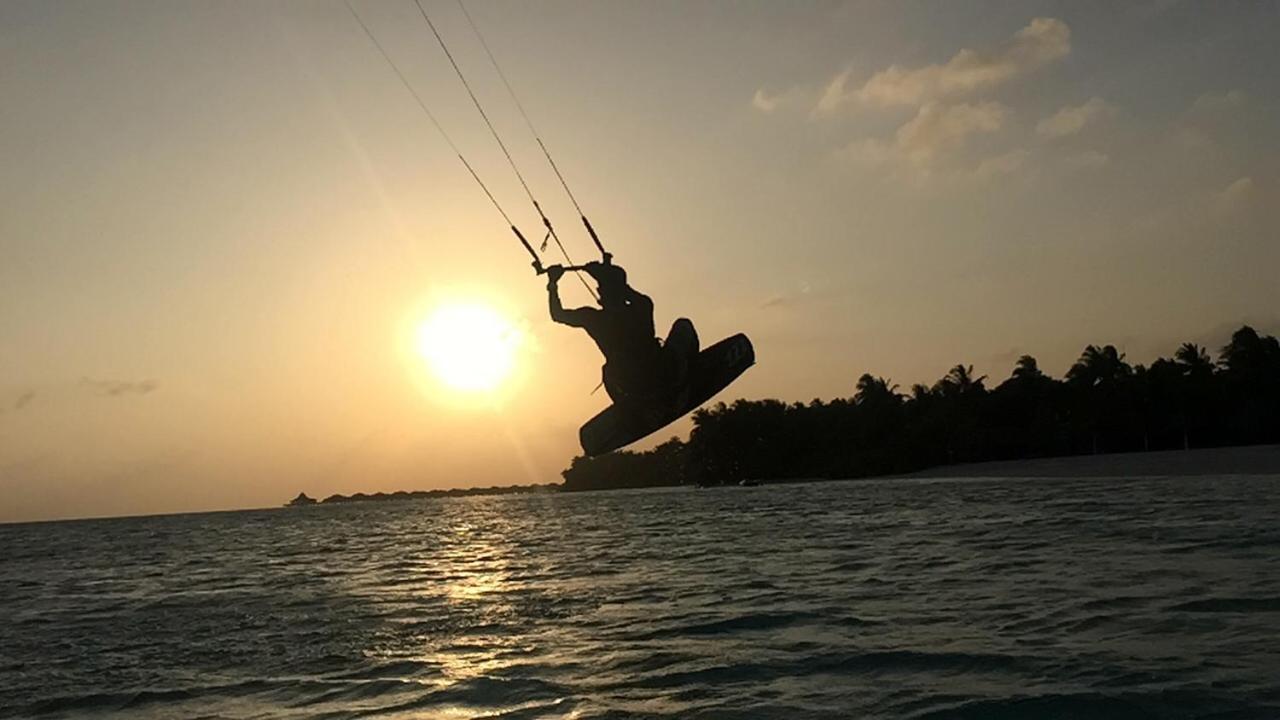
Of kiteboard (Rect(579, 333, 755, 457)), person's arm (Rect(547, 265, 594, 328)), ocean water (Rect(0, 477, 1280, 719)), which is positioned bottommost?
ocean water (Rect(0, 477, 1280, 719))

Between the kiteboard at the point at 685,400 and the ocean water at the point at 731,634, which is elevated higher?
the kiteboard at the point at 685,400

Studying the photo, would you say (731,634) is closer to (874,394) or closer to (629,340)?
(629,340)

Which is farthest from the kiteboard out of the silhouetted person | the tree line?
the tree line

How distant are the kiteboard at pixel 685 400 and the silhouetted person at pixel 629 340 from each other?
0.27m

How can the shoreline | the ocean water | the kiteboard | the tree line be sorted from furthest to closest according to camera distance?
the tree line < the shoreline < the kiteboard < the ocean water

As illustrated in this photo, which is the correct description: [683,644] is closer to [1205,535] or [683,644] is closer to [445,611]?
[445,611]

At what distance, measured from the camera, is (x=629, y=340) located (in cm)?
1727

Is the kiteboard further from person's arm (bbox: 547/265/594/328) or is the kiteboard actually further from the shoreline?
the shoreline

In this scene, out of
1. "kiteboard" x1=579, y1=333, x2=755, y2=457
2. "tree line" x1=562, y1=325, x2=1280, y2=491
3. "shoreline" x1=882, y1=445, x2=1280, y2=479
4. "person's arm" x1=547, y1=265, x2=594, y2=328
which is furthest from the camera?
"tree line" x1=562, y1=325, x2=1280, y2=491

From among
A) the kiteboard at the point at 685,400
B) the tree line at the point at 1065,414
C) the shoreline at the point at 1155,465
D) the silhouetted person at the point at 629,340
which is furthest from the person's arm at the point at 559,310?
the tree line at the point at 1065,414

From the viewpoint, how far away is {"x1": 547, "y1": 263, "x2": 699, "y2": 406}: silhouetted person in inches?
663

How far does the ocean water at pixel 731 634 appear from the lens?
15102mm

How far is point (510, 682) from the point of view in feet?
57.0

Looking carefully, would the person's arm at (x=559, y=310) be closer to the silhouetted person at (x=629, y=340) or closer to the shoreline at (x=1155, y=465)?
the silhouetted person at (x=629, y=340)
